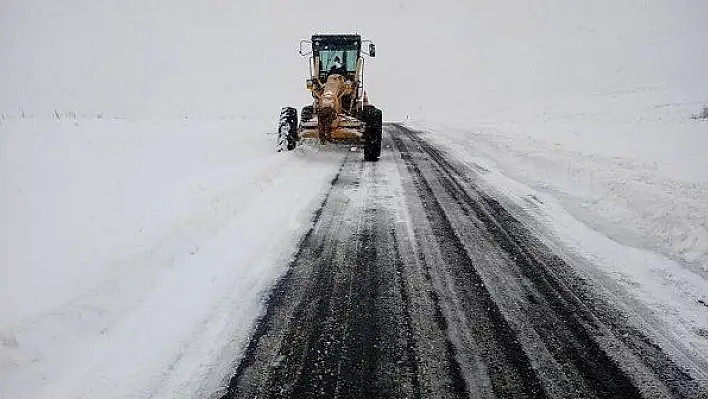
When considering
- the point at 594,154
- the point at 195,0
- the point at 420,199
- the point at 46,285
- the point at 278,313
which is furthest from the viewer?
the point at 195,0

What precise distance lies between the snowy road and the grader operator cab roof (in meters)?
8.38

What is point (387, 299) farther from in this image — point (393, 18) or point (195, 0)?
point (195, 0)

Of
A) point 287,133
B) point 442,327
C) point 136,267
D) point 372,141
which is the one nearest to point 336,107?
point 372,141

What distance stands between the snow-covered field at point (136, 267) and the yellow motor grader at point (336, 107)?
5.51ft

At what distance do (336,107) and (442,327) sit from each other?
8.15m

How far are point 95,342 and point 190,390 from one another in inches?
34.1

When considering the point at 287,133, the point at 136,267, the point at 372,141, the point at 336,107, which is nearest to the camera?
the point at 136,267

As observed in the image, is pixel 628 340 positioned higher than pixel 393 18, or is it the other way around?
pixel 393 18

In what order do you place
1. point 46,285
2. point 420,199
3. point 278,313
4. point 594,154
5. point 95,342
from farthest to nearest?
point 594,154
point 420,199
point 46,285
point 278,313
point 95,342

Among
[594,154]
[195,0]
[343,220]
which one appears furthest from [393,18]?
[343,220]

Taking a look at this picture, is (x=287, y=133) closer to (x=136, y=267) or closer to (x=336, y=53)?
(x=336, y=53)

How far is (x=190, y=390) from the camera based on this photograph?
250 cm

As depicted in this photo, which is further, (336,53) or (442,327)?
(336,53)

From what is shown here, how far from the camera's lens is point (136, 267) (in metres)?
4.01
